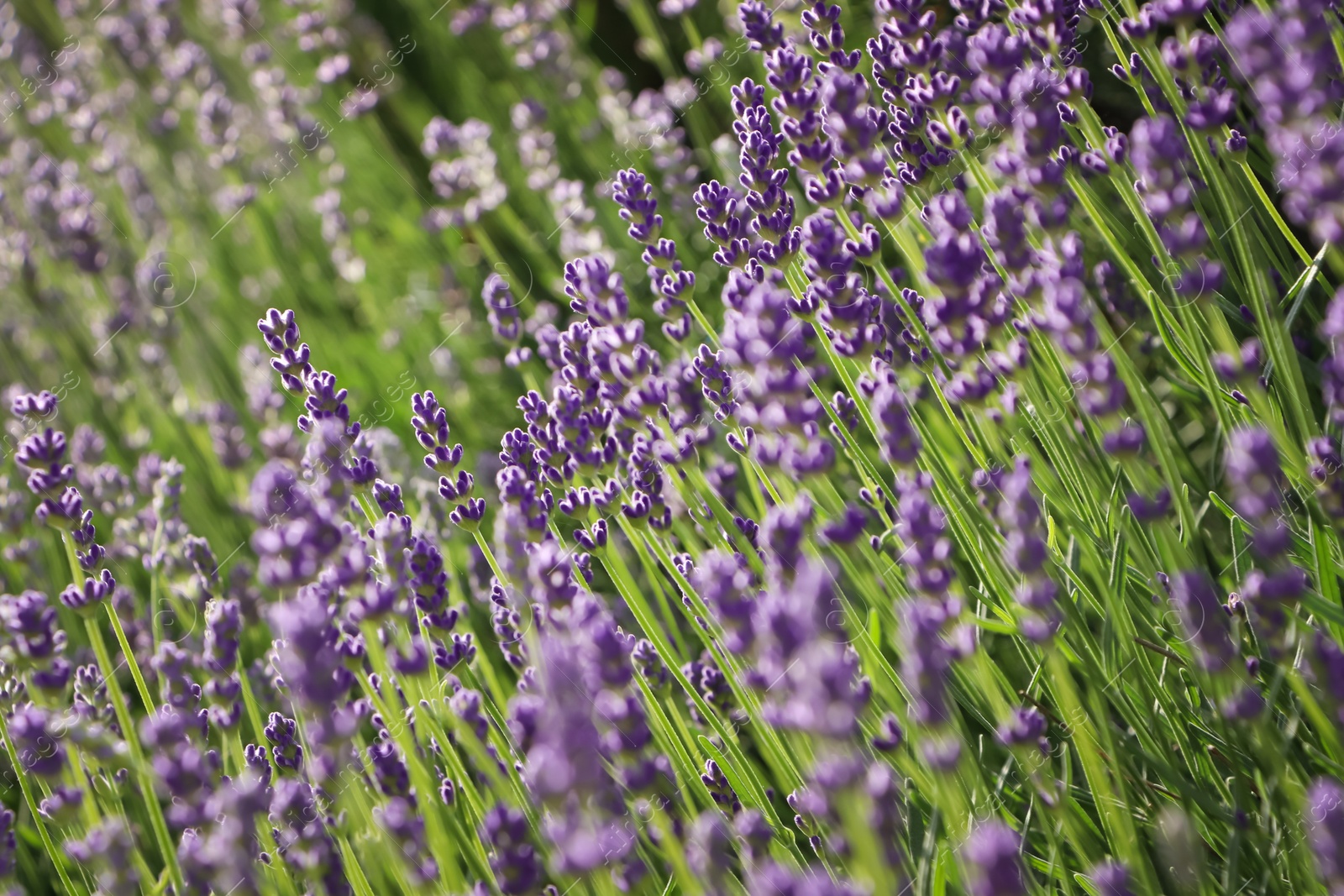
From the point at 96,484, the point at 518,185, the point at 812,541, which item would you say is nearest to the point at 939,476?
the point at 812,541

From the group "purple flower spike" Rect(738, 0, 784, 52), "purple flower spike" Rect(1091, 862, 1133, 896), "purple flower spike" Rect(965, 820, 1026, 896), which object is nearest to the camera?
"purple flower spike" Rect(965, 820, 1026, 896)

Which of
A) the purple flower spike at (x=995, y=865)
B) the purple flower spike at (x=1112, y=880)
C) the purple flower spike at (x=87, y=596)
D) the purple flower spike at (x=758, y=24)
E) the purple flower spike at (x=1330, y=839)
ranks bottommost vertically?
the purple flower spike at (x=1112, y=880)

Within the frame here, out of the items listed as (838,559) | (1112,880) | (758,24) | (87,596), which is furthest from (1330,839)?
(87,596)

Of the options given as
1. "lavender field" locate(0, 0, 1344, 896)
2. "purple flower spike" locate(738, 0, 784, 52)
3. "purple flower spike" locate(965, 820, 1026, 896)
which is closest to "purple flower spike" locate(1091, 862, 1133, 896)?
"lavender field" locate(0, 0, 1344, 896)

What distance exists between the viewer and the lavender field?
1.06 metres

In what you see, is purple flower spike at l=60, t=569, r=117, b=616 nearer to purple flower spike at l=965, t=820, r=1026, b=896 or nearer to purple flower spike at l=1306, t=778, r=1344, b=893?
purple flower spike at l=965, t=820, r=1026, b=896

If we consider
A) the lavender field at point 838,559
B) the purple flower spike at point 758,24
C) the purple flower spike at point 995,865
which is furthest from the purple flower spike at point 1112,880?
the purple flower spike at point 758,24

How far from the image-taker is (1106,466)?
1.84 m

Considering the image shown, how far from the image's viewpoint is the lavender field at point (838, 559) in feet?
3.49

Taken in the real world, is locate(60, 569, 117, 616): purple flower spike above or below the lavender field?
above

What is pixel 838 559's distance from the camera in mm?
1619

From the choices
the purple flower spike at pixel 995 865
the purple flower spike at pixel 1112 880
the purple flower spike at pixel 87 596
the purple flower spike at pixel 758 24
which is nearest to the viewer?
the purple flower spike at pixel 995 865

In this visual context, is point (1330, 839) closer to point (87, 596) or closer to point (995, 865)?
point (995, 865)

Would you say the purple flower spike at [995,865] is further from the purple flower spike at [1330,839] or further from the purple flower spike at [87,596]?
the purple flower spike at [87,596]
